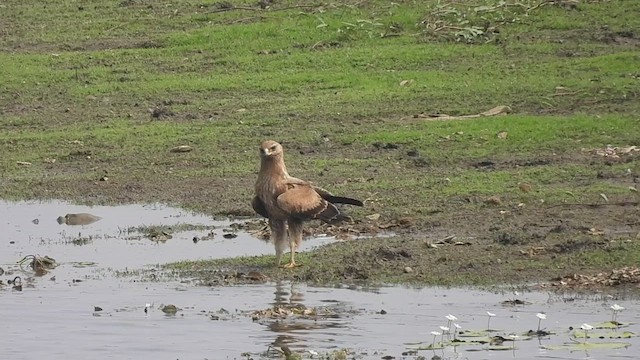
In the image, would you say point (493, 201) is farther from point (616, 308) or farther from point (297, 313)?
point (616, 308)

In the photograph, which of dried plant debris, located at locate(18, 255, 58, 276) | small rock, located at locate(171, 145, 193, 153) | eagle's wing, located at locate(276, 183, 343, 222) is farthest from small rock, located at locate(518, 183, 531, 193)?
dried plant debris, located at locate(18, 255, 58, 276)

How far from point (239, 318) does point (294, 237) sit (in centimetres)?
171

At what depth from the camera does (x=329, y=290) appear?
1147 cm

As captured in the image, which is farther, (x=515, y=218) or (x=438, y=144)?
(x=438, y=144)

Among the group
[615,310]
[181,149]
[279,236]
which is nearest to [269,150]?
[279,236]

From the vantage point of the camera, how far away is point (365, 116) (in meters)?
17.9

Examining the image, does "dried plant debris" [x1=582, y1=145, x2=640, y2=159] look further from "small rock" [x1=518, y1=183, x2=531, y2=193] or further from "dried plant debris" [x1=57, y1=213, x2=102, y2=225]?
"dried plant debris" [x1=57, y1=213, x2=102, y2=225]

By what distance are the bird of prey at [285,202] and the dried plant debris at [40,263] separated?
1743 mm

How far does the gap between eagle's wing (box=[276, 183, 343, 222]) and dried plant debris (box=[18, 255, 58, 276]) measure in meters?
1.91

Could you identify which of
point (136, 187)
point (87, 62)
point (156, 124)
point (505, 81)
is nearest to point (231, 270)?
point (136, 187)

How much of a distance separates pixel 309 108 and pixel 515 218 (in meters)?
5.51

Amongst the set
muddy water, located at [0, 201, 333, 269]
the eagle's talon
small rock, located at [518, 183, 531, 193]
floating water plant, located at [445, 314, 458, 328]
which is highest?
small rock, located at [518, 183, 531, 193]

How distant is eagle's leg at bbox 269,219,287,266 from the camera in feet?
39.9

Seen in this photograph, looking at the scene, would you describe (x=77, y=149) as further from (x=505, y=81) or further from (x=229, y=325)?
(x=229, y=325)
